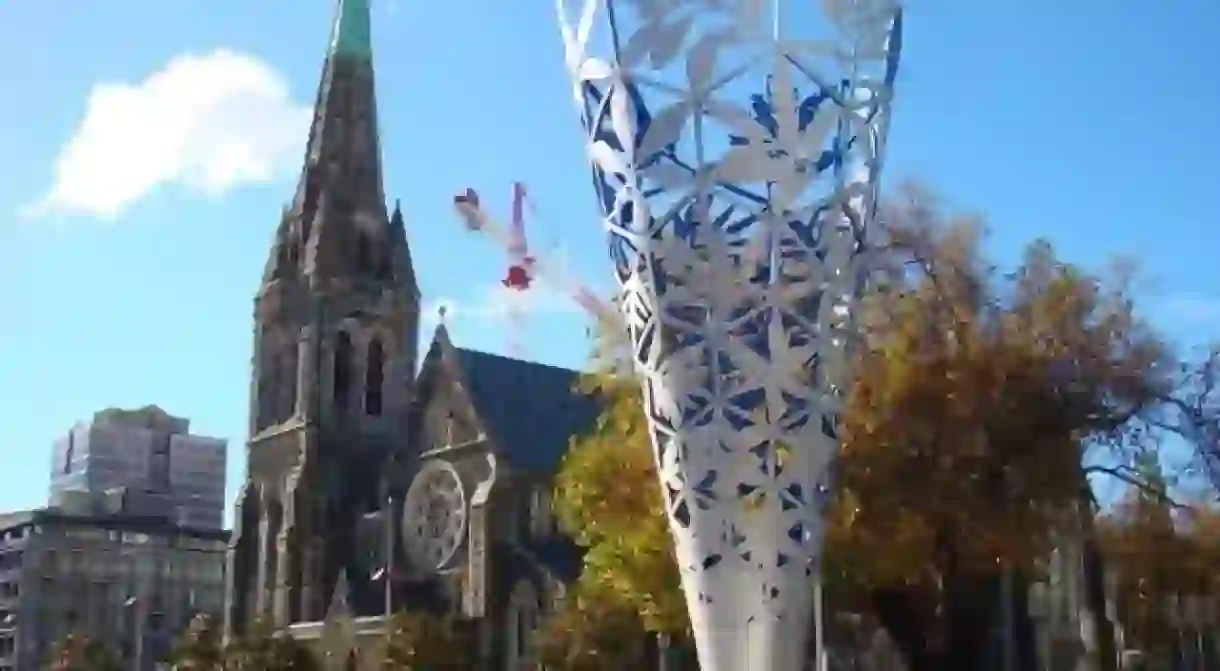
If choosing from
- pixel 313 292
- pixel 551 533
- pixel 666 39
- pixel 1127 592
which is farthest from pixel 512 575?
pixel 666 39

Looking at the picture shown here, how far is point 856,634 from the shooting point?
35.9 m

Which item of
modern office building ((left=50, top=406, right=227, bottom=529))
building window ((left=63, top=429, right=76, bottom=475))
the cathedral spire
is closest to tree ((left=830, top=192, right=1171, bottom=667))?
the cathedral spire

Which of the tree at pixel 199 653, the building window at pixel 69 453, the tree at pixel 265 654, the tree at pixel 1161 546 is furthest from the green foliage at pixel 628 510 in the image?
the building window at pixel 69 453

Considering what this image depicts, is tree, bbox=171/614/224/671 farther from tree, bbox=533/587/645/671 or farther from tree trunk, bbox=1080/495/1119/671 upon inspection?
tree trunk, bbox=1080/495/1119/671

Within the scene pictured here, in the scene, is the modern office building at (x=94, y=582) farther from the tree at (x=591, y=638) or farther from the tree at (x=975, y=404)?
the tree at (x=975, y=404)

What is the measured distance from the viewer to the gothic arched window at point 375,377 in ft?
223

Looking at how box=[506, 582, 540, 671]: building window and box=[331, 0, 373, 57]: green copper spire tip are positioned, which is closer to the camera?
box=[506, 582, 540, 671]: building window

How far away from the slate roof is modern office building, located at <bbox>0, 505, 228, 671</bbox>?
138ft

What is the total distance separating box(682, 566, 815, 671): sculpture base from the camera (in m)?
23.8

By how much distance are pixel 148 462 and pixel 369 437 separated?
7231 centimetres

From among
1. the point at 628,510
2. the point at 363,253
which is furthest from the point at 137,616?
the point at 628,510

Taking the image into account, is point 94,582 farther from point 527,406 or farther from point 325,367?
point 527,406

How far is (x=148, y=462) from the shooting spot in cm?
13350

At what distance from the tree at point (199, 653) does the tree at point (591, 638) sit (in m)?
12.9
